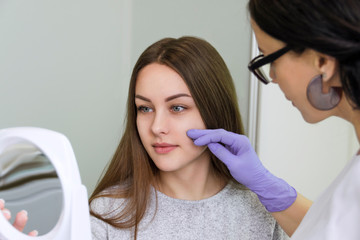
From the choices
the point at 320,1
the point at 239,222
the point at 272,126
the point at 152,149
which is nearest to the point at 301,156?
the point at 272,126

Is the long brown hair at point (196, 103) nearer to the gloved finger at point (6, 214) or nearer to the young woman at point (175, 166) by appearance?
the young woman at point (175, 166)

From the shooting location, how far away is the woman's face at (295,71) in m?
0.77

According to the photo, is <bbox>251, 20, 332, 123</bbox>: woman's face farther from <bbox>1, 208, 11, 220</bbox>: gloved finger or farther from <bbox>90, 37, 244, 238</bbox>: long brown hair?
<bbox>1, 208, 11, 220</bbox>: gloved finger

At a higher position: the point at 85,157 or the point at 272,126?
the point at 272,126

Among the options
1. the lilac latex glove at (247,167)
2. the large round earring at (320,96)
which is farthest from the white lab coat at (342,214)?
the lilac latex glove at (247,167)

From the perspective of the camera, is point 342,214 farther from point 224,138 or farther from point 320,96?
point 224,138

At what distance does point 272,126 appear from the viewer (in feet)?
6.42

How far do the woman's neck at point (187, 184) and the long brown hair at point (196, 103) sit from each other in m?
0.05

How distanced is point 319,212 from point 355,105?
0.80 feet

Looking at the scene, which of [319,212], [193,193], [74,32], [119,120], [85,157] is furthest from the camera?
[119,120]

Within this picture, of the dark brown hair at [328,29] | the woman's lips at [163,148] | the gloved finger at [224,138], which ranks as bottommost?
the woman's lips at [163,148]

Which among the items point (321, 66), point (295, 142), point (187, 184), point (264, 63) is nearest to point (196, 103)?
point (187, 184)

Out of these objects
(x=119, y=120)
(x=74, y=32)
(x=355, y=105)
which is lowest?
Answer: (x=119, y=120)

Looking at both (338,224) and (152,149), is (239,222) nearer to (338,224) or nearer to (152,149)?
(152,149)
